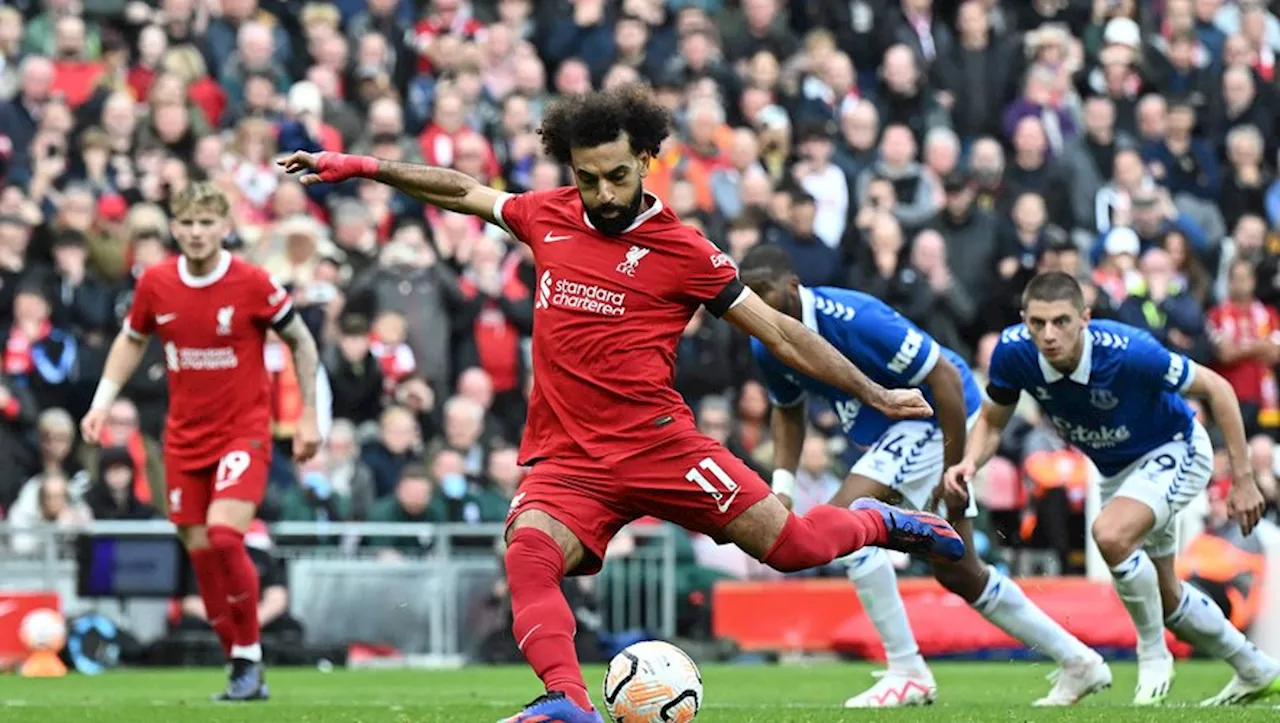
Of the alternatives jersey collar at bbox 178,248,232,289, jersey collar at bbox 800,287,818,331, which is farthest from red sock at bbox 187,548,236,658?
jersey collar at bbox 800,287,818,331

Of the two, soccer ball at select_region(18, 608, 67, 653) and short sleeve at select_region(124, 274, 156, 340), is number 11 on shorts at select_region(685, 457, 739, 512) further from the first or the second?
soccer ball at select_region(18, 608, 67, 653)

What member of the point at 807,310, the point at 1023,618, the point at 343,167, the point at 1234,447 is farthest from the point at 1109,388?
the point at 343,167

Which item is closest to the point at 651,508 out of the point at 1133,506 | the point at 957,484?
the point at 957,484

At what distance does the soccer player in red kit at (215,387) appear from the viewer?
13.6 metres

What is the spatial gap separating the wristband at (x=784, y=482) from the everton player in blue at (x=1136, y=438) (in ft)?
3.20

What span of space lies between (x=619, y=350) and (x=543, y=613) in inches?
44.1

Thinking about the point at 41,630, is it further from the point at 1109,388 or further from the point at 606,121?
the point at 606,121

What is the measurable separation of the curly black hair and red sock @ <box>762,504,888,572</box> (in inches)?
65.1

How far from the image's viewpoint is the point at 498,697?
Answer: 13844 millimetres

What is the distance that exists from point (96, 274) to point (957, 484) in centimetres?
967

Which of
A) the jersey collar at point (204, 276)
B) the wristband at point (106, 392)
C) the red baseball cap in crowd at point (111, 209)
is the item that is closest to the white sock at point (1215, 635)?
the jersey collar at point (204, 276)

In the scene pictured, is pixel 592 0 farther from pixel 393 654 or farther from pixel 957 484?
pixel 957 484

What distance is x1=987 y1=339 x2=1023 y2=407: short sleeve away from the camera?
40.9ft

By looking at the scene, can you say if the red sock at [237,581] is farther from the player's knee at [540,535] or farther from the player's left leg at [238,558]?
the player's knee at [540,535]
